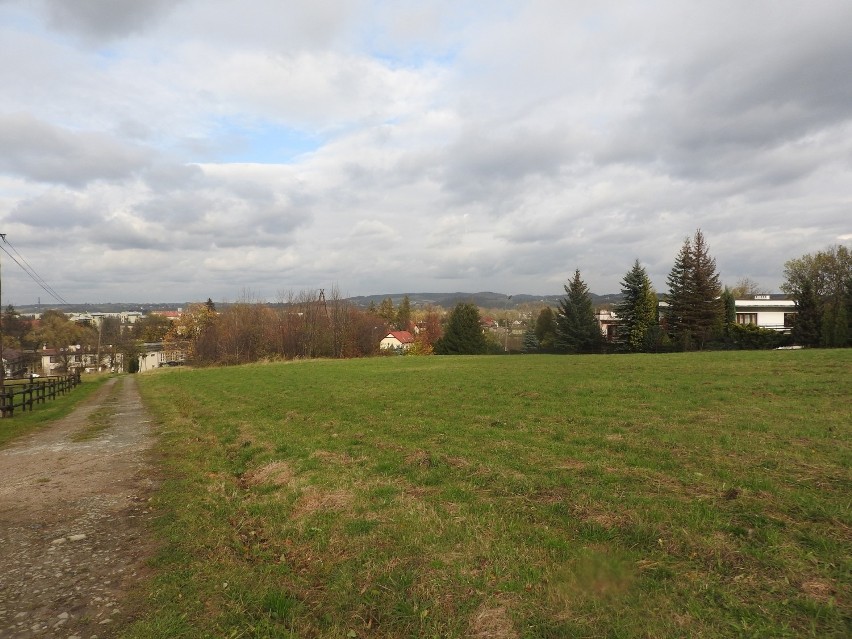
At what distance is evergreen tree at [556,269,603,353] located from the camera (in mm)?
53531

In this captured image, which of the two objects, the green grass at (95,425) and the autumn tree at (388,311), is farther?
the autumn tree at (388,311)

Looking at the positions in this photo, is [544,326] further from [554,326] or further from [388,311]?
[388,311]

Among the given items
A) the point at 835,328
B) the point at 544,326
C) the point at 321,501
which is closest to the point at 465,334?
the point at 544,326

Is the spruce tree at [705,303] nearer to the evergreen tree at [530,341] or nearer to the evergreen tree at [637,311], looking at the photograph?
the evergreen tree at [637,311]

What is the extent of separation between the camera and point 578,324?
5369 cm

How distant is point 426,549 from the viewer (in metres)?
4.61

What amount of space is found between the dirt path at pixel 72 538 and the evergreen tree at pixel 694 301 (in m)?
48.5

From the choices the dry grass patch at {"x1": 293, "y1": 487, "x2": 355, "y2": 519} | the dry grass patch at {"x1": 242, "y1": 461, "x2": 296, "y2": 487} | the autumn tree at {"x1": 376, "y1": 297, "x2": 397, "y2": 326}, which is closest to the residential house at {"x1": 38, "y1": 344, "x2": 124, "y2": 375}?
the autumn tree at {"x1": 376, "y1": 297, "x2": 397, "y2": 326}

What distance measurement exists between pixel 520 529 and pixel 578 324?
51439 mm

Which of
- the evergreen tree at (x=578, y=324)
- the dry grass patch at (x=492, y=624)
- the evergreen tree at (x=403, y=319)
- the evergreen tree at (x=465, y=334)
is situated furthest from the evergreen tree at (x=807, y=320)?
the evergreen tree at (x=403, y=319)

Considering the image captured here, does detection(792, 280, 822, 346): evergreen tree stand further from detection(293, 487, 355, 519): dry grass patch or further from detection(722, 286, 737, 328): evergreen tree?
detection(293, 487, 355, 519): dry grass patch

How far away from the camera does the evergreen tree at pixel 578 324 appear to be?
53531 millimetres

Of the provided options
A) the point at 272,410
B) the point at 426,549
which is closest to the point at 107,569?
the point at 426,549

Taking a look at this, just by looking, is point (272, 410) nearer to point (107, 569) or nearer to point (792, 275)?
point (107, 569)
